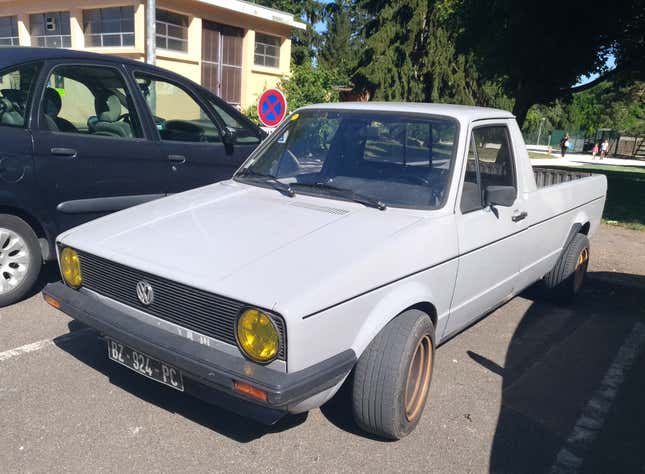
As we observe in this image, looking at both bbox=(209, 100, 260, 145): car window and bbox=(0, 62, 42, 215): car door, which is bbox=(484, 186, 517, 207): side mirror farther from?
bbox=(0, 62, 42, 215): car door

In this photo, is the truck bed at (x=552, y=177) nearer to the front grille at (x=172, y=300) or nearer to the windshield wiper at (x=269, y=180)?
the windshield wiper at (x=269, y=180)

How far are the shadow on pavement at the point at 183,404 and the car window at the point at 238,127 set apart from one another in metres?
2.80

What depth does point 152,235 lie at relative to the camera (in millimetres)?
3102

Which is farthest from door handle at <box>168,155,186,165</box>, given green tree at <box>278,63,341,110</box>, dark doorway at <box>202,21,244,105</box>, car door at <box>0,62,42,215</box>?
dark doorway at <box>202,21,244,105</box>

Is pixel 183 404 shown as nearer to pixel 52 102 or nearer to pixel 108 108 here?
pixel 52 102

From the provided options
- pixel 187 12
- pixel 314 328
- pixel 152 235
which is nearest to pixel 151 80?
pixel 152 235

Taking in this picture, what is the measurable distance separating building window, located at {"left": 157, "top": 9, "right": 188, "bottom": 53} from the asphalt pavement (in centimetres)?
2013

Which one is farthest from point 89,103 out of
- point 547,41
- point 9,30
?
point 9,30

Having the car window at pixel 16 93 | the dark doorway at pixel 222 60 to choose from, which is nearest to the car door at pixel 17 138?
the car window at pixel 16 93

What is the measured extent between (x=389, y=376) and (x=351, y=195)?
114 centimetres

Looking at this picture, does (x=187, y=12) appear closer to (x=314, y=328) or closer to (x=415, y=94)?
(x=415, y=94)

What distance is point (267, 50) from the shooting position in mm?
27391

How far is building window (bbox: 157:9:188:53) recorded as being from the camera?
2248cm

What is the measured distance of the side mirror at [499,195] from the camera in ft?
11.8
